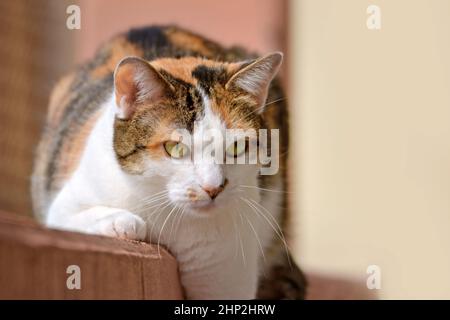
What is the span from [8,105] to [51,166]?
1.04 m

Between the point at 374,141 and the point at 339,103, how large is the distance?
10.0 inches

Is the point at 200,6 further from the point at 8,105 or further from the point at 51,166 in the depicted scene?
the point at 51,166

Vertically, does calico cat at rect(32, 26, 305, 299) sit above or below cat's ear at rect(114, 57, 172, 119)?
below

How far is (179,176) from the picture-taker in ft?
3.16

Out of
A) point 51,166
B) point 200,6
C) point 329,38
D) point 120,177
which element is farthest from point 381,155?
point 120,177

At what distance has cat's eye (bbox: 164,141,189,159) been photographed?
0.96 meters

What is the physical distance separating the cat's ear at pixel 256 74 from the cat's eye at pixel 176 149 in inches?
6.3

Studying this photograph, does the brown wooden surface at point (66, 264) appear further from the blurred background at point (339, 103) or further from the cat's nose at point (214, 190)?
the blurred background at point (339, 103)

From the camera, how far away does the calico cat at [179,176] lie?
977 mm

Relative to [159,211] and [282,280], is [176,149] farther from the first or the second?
[282,280]
